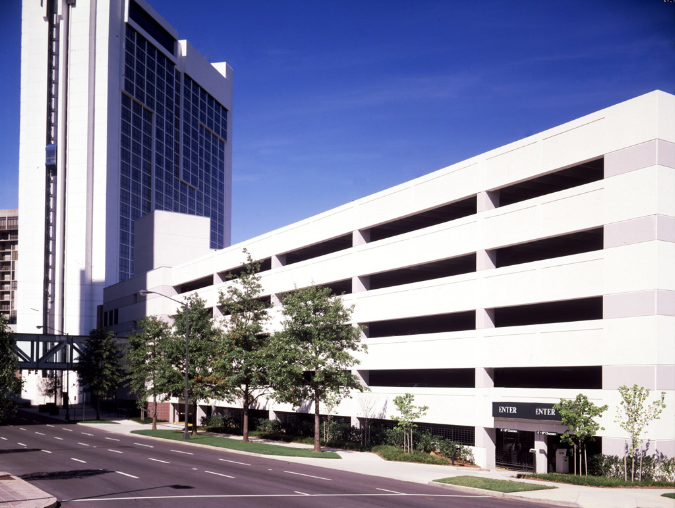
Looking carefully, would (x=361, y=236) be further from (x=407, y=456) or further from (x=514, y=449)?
(x=514, y=449)

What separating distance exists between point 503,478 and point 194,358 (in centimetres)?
2860

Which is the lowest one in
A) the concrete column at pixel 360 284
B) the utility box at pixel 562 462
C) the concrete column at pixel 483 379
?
the utility box at pixel 562 462

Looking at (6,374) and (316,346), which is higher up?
A: (316,346)

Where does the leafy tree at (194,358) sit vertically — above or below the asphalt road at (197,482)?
above

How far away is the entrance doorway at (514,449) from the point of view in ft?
125

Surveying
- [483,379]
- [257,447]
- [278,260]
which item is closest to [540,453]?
[483,379]

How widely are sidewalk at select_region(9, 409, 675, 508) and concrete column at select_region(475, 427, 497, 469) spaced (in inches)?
45.2

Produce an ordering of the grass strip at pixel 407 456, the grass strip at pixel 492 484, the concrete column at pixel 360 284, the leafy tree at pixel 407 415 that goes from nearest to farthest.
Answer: the grass strip at pixel 492 484 < the grass strip at pixel 407 456 < the leafy tree at pixel 407 415 < the concrete column at pixel 360 284

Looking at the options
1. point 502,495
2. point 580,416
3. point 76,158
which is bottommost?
point 502,495

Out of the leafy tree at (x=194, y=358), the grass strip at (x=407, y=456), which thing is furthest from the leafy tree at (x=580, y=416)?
the leafy tree at (x=194, y=358)

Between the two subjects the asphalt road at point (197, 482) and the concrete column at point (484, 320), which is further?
the concrete column at point (484, 320)

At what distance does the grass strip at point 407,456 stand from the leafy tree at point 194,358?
627 inches

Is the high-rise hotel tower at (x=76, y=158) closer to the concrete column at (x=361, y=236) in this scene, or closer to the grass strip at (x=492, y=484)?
the concrete column at (x=361, y=236)

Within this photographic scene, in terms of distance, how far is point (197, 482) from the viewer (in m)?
26.0
